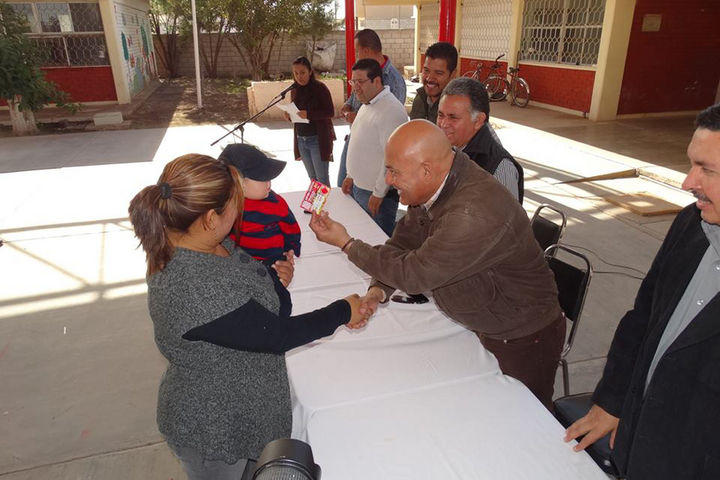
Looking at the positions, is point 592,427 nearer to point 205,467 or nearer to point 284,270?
point 205,467

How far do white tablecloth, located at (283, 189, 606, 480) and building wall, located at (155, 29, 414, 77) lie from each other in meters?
20.4

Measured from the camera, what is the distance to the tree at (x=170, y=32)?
19.8 meters

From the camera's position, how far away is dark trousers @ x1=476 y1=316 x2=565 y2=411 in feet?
6.06

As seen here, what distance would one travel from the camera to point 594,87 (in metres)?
10.1

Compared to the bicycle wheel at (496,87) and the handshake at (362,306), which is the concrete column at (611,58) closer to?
the bicycle wheel at (496,87)

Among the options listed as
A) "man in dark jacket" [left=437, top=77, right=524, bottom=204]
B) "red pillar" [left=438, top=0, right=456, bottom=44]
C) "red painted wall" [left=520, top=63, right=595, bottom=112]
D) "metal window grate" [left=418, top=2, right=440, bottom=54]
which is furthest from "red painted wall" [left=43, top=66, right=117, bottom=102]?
"man in dark jacket" [left=437, top=77, right=524, bottom=204]

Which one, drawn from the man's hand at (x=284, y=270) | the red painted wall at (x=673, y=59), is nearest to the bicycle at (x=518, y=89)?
the red painted wall at (x=673, y=59)

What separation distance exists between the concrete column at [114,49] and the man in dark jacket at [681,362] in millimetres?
14341

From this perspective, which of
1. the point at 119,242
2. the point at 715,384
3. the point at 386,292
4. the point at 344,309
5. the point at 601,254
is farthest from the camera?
the point at 119,242

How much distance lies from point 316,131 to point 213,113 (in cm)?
851

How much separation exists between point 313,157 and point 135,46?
1351cm

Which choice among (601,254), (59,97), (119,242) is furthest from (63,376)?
(59,97)

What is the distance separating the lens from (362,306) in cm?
183

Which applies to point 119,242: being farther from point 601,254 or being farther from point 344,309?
point 601,254
